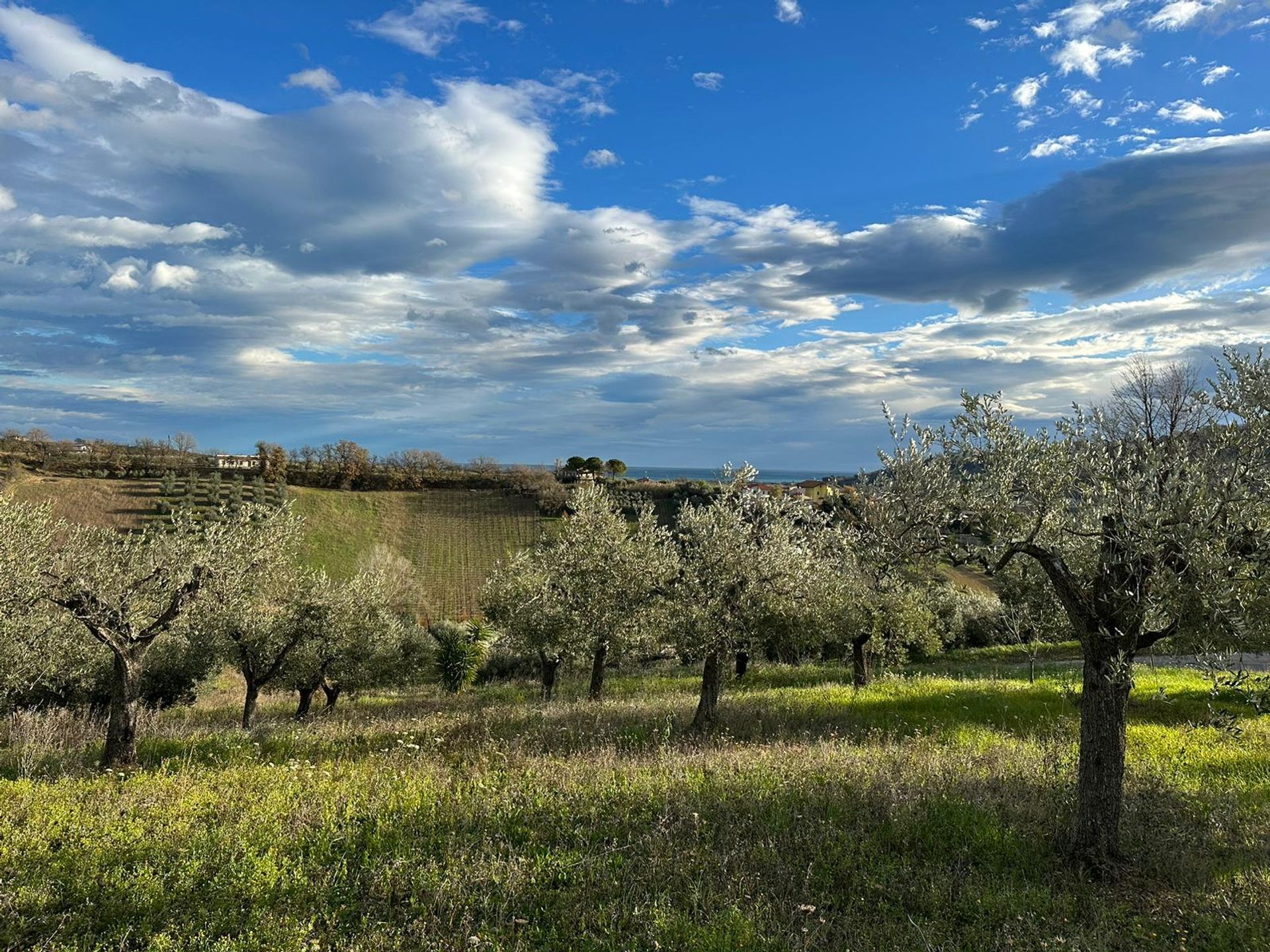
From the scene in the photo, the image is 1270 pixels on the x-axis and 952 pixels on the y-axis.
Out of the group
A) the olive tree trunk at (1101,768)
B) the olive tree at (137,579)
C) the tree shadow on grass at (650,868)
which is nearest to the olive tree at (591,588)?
the tree shadow on grass at (650,868)

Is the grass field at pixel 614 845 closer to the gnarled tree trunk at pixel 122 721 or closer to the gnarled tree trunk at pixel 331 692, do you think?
the gnarled tree trunk at pixel 122 721

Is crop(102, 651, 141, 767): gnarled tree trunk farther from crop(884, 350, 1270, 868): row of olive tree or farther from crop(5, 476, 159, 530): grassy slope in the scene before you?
crop(5, 476, 159, 530): grassy slope

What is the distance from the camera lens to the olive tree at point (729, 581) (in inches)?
771

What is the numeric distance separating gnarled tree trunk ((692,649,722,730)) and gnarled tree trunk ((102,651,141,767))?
47.1 feet

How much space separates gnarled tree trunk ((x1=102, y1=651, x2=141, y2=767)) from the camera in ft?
49.4

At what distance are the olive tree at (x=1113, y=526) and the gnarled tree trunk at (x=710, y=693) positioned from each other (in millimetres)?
9745

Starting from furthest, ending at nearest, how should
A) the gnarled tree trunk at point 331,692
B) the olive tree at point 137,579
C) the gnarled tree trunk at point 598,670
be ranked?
the gnarled tree trunk at point 331,692 < the gnarled tree trunk at point 598,670 < the olive tree at point 137,579

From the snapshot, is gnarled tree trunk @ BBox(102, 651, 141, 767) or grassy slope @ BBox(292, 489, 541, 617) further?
grassy slope @ BBox(292, 489, 541, 617)

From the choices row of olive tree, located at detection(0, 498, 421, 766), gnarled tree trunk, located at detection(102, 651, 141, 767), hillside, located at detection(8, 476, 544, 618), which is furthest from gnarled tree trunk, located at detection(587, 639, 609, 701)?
hillside, located at detection(8, 476, 544, 618)

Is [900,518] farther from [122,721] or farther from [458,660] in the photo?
[458,660]

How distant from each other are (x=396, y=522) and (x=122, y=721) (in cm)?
9655

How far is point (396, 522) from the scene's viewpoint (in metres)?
108

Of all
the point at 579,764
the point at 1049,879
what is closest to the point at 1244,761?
the point at 1049,879

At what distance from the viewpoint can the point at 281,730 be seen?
60.8 ft
